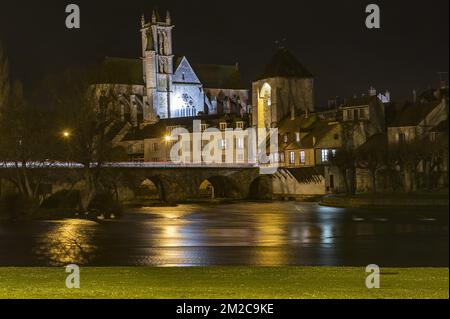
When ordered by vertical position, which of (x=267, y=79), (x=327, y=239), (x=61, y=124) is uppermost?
(x=267, y=79)

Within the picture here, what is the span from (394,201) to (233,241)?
1211 inches

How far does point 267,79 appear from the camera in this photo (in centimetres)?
10825

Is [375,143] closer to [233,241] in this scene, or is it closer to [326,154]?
[326,154]

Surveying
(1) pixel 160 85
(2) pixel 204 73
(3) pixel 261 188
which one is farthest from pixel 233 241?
(2) pixel 204 73

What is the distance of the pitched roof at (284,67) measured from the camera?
353 ft

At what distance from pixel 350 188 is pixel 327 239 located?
48.7m

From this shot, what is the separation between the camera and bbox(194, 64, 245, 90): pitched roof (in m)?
146

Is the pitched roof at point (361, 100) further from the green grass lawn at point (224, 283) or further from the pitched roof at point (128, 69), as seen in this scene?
the green grass lawn at point (224, 283)

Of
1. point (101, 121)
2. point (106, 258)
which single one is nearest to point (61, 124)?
point (101, 121)

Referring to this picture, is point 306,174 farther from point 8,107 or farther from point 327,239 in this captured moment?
point 327,239

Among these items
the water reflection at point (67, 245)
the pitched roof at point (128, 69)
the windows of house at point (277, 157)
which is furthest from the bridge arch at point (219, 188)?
the water reflection at point (67, 245)

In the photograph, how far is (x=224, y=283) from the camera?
61.2 feet

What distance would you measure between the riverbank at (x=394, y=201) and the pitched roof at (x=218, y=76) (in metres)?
75.8

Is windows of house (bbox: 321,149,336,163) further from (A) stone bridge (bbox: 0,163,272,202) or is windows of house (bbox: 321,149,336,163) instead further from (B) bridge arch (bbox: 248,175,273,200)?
(A) stone bridge (bbox: 0,163,272,202)
